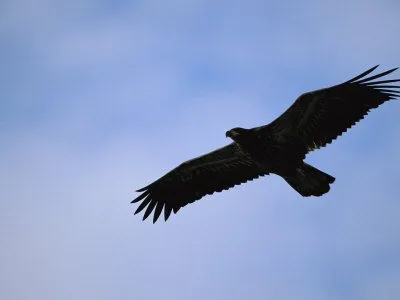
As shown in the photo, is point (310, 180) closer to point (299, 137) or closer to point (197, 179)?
point (299, 137)

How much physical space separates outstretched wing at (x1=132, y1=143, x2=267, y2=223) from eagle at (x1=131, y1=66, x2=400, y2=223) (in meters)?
0.02

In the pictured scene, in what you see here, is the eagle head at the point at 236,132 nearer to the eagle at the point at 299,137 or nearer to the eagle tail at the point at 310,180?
the eagle at the point at 299,137

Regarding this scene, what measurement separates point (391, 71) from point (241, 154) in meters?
4.12

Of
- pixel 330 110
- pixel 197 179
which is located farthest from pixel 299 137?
pixel 197 179

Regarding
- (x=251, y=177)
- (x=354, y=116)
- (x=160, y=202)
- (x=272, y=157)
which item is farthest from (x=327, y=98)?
(x=160, y=202)

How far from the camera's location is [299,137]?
55.4ft

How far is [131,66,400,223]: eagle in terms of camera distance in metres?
16.2

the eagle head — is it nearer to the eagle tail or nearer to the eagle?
the eagle

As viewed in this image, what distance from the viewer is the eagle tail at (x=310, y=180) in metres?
16.6

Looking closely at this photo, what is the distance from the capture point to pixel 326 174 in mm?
16641

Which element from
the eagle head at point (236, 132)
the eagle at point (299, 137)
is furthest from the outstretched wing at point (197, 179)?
the eagle head at point (236, 132)

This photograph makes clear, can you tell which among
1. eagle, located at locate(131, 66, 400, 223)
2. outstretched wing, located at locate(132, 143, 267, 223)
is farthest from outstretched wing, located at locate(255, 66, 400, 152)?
outstretched wing, located at locate(132, 143, 267, 223)

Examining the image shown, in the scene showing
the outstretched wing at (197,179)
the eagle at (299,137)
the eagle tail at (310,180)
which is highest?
the outstretched wing at (197,179)

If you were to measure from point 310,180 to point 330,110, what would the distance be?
61.5 inches
